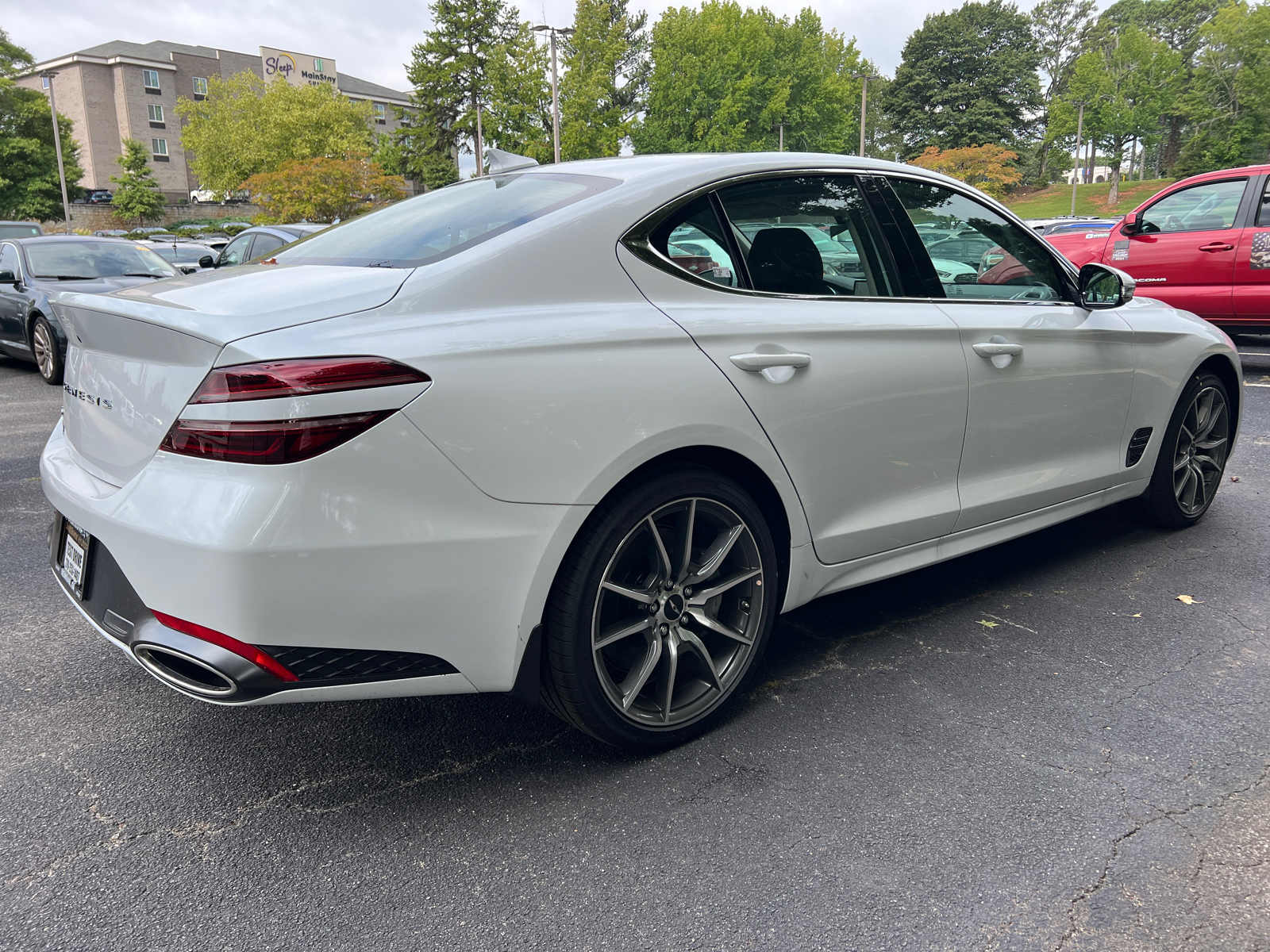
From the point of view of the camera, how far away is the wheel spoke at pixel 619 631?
232cm

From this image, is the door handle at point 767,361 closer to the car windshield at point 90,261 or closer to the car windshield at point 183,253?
the car windshield at point 90,261

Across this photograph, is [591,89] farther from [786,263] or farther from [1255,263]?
[786,263]

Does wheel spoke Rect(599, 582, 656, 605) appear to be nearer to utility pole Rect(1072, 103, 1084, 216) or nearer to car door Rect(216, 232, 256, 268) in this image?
car door Rect(216, 232, 256, 268)

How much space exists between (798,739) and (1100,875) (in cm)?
81

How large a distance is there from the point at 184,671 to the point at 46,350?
29.7 feet

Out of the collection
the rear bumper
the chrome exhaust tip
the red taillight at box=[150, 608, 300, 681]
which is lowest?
the chrome exhaust tip

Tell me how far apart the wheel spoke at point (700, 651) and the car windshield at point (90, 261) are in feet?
30.1

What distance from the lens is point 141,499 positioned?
Result: 203 cm

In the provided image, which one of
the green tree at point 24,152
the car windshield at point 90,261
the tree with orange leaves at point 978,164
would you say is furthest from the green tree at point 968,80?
the car windshield at point 90,261

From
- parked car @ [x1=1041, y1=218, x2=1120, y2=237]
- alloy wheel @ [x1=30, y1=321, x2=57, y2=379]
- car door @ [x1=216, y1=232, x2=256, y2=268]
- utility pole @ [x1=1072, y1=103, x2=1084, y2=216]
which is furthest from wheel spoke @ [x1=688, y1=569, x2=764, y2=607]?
utility pole @ [x1=1072, y1=103, x2=1084, y2=216]

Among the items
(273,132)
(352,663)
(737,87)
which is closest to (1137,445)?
(352,663)

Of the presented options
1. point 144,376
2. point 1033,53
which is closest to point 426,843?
point 144,376

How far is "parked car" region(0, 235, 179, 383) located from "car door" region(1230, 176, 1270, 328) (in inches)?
409

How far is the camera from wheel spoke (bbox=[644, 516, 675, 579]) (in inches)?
93.1
